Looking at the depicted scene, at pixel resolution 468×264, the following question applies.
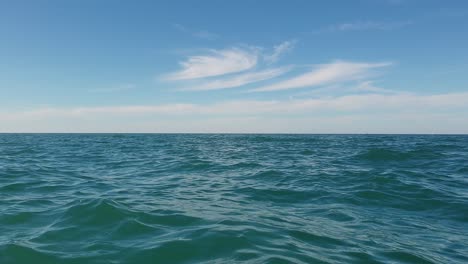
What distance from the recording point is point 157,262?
5.76 metres

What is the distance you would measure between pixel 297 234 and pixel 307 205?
2.89 meters

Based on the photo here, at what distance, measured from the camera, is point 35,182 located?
43.1ft

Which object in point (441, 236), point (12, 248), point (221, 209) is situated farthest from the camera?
point (221, 209)

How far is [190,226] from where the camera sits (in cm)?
768

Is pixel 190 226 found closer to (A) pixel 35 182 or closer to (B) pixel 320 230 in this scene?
(B) pixel 320 230

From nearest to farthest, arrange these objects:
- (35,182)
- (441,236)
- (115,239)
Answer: (115,239) → (441,236) → (35,182)

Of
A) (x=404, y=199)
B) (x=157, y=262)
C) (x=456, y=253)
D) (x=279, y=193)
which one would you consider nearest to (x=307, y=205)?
(x=279, y=193)

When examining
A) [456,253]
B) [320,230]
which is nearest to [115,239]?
[320,230]

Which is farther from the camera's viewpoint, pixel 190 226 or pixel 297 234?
pixel 190 226

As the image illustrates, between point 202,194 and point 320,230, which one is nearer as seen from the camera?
point 320,230

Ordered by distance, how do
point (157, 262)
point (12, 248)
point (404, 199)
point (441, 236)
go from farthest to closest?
point (404, 199) < point (441, 236) < point (12, 248) < point (157, 262)

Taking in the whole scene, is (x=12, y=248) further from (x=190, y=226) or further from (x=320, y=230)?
(x=320, y=230)

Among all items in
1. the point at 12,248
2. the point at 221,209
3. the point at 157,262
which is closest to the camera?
the point at 157,262

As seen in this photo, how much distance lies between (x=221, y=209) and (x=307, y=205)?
2.65m
